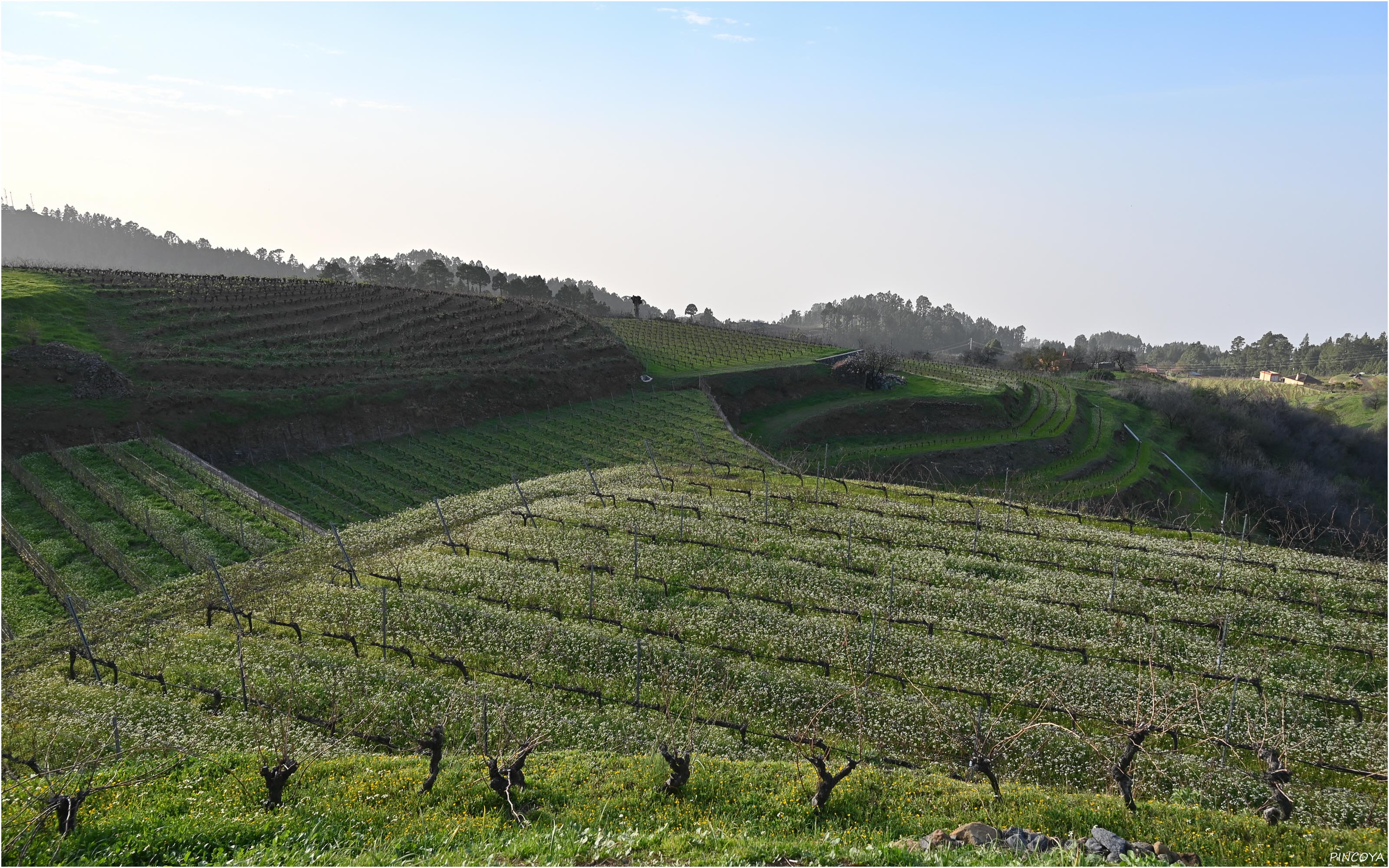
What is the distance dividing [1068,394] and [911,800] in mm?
127237

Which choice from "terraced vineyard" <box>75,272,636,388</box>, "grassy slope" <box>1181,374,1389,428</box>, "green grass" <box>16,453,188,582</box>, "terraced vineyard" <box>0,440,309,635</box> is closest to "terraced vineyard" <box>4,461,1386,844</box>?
"terraced vineyard" <box>0,440,309,635</box>

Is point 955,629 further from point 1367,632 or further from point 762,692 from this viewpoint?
point 1367,632

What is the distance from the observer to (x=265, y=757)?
2180 cm

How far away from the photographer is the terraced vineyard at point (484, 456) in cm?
6356

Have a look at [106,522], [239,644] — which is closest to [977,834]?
[239,644]

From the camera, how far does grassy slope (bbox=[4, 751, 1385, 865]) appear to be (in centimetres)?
1677

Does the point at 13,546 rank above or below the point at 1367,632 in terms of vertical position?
below

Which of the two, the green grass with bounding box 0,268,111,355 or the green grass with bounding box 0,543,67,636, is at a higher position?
the green grass with bounding box 0,268,111,355

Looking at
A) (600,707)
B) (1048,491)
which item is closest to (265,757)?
(600,707)

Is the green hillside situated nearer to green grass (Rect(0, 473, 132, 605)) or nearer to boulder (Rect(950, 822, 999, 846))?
green grass (Rect(0, 473, 132, 605))

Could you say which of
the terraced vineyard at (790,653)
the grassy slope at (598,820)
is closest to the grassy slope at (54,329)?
the terraced vineyard at (790,653)

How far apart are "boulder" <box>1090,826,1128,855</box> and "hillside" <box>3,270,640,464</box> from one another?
7233cm

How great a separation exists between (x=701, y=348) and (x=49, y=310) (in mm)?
90917

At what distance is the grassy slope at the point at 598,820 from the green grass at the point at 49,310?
7418 cm
